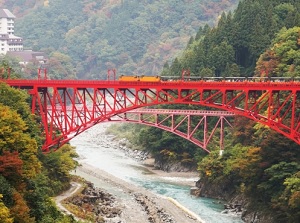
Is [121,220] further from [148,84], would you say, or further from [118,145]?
[118,145]

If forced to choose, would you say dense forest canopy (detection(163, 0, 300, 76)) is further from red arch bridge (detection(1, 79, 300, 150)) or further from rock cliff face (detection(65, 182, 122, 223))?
rock cliff face (detection(65, 182, 122, 223))

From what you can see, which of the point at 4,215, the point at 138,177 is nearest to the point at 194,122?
the point at 138,177

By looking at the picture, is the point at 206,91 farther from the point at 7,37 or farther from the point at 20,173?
the point at 7,37

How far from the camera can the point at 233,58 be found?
97.4 metres

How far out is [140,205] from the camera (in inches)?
2719

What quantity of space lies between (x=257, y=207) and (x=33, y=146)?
776 inches

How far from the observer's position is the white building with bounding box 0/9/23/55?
180 metres

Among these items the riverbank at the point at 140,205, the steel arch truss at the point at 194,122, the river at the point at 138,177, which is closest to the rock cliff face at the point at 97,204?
the riverbank at the point at 140,205

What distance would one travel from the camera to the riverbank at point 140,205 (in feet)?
210

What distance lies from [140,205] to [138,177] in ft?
54.2

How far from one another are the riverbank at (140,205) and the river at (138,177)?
84cm

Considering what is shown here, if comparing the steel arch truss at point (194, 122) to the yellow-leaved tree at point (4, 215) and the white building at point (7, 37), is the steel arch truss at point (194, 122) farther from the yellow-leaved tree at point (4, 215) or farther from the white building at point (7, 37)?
the white building at point (7, 37)

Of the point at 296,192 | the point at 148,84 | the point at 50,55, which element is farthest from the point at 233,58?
the point at 50,55

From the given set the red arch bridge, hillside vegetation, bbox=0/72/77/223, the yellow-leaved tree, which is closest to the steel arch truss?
the red arch bridge
